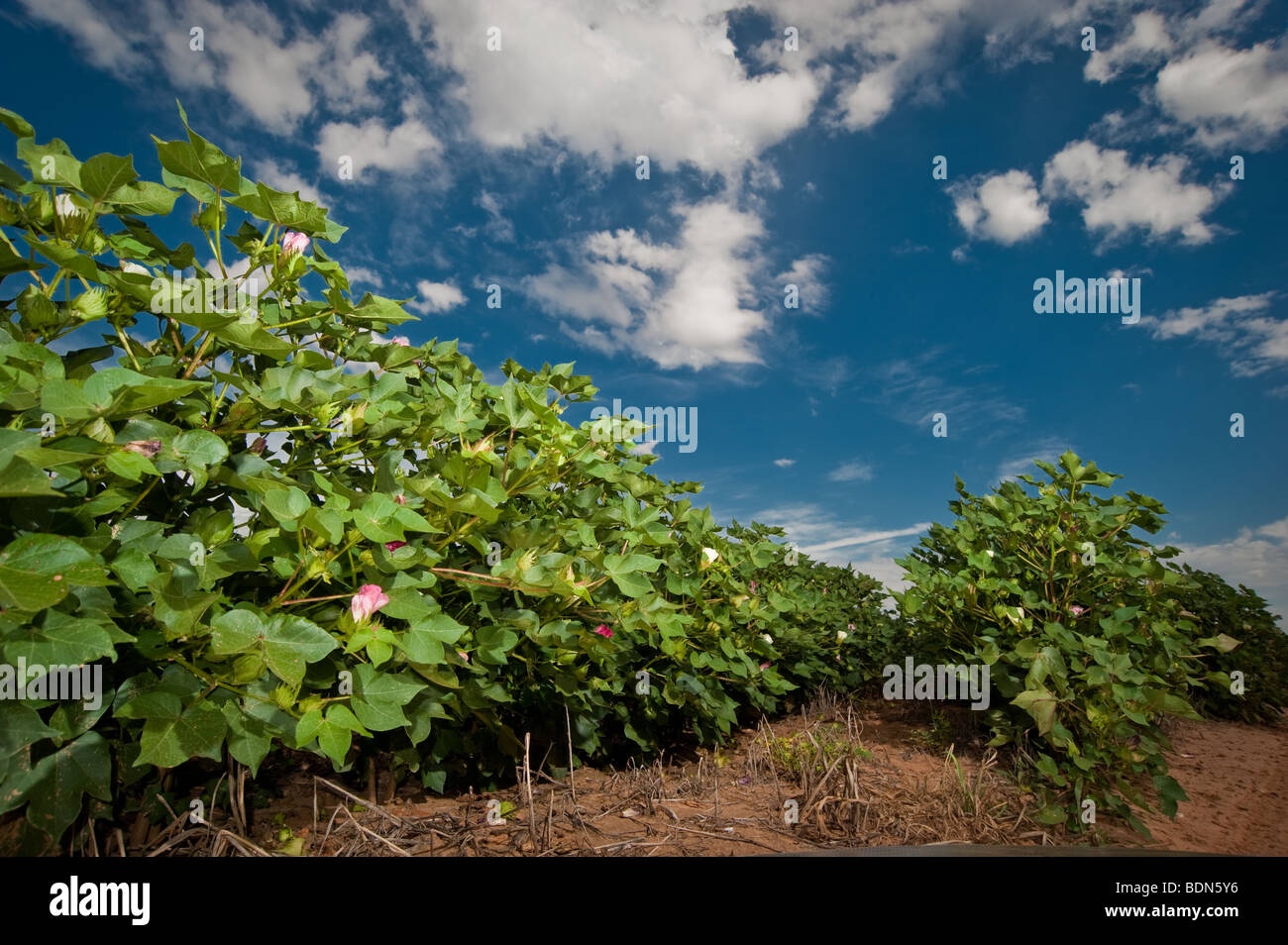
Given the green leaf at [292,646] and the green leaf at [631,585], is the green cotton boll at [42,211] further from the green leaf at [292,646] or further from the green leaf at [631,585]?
the green leaf at [631,585]

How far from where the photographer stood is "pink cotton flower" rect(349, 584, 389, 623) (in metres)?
1.75

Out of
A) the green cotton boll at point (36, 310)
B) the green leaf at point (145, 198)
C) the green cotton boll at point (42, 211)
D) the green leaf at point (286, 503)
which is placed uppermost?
the green leaf at point (145, 198)

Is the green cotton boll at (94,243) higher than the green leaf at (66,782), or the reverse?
the green cotton boll at (94,243)

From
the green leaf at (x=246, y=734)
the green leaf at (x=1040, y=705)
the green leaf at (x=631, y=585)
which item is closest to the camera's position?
the green leaf at (x=246, y=734)

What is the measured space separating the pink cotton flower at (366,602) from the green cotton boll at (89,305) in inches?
37.2

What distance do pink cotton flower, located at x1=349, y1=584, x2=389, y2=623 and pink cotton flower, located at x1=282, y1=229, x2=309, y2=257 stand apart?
101 cm

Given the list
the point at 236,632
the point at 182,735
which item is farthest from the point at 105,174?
the point at 182,735

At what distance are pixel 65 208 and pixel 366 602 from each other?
A: 1.22 meters

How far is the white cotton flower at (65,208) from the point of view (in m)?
1.70

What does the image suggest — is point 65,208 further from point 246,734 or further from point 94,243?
point 246,734

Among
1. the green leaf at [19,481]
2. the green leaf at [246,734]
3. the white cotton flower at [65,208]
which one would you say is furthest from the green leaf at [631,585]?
the white cotton flower at [65,208]
